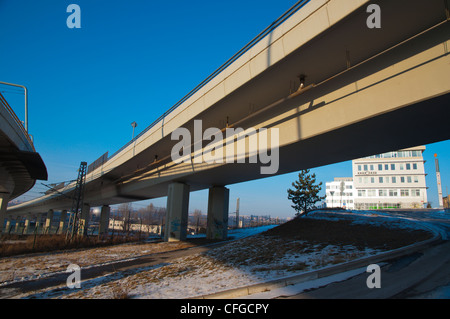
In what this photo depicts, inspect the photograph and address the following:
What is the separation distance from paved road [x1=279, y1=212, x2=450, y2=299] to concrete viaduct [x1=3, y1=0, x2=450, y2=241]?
14.6 feet

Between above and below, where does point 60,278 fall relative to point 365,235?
below

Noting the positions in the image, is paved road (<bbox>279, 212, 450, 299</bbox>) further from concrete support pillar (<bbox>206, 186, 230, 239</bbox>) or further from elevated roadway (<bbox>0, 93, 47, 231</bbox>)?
concrete support pillar (<bbox>206, 186, 230, 239</bbox>)

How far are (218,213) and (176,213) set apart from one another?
417 cm

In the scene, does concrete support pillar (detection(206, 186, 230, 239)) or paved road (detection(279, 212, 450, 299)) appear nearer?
paved road (detection(279, 212, 450, 299))

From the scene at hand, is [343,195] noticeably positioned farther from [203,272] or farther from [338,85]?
[203,272]

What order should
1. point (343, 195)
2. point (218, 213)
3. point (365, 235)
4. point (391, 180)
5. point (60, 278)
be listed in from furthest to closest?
point (343, 195) < point (391, 180) < point (218, 213) < point (365, 235) < point (60, 278)

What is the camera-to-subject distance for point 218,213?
2377 cm

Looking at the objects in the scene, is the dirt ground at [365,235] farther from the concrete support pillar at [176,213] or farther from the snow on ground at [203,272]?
the concrete support pillar at [176,213]

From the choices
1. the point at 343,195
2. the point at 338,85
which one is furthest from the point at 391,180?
the point at 338,85

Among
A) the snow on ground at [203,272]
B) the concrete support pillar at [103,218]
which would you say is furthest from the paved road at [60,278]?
the concrete support pillar at [103,218]

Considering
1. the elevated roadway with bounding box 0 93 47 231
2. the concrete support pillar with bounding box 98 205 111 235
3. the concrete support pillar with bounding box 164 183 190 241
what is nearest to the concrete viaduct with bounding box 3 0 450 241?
the concrete support pillar with bounding box 164 183 190 241

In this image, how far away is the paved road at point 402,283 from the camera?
17.0ft

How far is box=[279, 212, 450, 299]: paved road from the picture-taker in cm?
519
